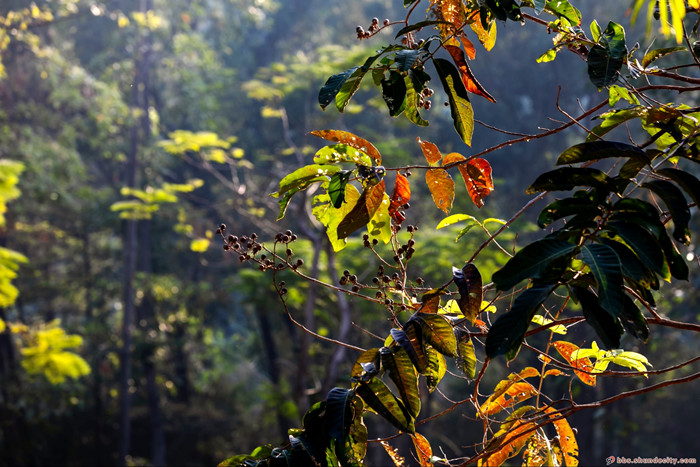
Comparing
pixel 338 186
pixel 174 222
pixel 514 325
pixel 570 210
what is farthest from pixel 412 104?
pixel 174 222

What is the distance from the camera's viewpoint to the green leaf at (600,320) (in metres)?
0.60

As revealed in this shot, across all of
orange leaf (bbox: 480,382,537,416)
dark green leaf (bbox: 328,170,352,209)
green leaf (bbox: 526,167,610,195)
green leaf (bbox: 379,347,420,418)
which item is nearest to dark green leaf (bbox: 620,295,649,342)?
green leaf (bbox: 526,167,610,195)

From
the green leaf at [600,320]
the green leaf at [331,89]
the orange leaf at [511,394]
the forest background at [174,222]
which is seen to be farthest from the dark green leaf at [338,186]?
the forest background at [174,222]

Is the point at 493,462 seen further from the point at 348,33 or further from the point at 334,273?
the point at 348,33

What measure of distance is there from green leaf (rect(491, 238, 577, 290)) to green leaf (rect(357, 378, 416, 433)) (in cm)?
21

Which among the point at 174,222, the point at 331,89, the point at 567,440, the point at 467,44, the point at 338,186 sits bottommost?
the point at 567,440

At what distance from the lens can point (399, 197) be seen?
3.29ft

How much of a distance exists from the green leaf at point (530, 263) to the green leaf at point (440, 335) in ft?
0.58

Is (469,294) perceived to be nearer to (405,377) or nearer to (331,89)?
(405,377)

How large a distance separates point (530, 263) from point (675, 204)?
7.3 inches

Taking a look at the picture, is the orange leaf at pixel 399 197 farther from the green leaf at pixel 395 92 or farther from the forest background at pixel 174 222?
the forest background at pixel 174 222

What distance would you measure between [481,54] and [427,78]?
319 inches

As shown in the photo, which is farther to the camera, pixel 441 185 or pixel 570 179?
pixel 441 185

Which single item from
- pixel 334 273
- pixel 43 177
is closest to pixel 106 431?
pixel 43 177
